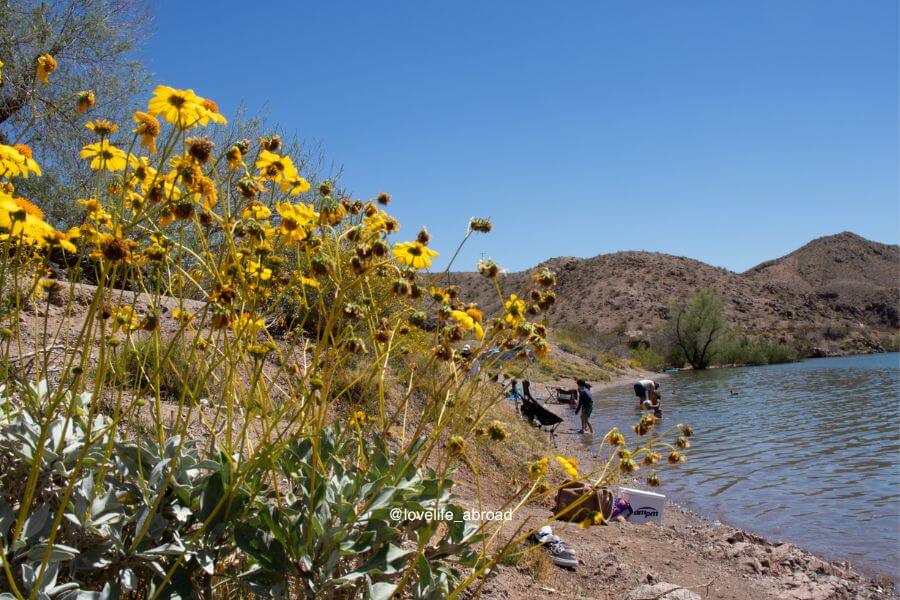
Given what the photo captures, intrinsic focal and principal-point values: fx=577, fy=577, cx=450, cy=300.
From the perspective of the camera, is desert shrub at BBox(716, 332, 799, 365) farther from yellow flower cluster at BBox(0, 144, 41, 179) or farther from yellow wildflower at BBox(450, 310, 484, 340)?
yellow flower cluster at BBox(0, 144, 41, 179)

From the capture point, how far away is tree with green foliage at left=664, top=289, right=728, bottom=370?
3688cm

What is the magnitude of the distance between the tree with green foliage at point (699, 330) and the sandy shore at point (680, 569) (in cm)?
3345

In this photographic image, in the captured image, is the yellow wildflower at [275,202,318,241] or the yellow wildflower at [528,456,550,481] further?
the yellow wildflower at [528,456,550,481]

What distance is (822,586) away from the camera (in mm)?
4582

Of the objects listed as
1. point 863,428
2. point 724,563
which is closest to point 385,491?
point 724,563

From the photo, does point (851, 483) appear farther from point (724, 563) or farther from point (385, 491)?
point (385, 491)

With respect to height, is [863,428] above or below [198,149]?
below

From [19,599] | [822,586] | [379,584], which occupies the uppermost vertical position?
[19,599]

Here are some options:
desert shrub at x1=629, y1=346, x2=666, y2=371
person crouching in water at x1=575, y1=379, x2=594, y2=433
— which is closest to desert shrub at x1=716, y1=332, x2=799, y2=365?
desert shrub at x1=629, y1=346, x2=666, y2=371

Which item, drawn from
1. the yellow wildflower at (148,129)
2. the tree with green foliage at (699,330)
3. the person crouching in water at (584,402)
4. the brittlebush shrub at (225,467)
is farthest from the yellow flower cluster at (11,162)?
the tree with green foliage at (699,330)

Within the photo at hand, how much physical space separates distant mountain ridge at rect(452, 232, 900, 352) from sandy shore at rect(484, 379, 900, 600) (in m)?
39.4

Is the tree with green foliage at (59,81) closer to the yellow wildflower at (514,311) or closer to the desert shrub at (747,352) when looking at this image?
the yellow wildflower at (514,311)

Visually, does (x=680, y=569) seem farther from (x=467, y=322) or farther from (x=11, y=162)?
(x=11, y=162)

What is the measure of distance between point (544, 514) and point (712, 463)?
5585mm
